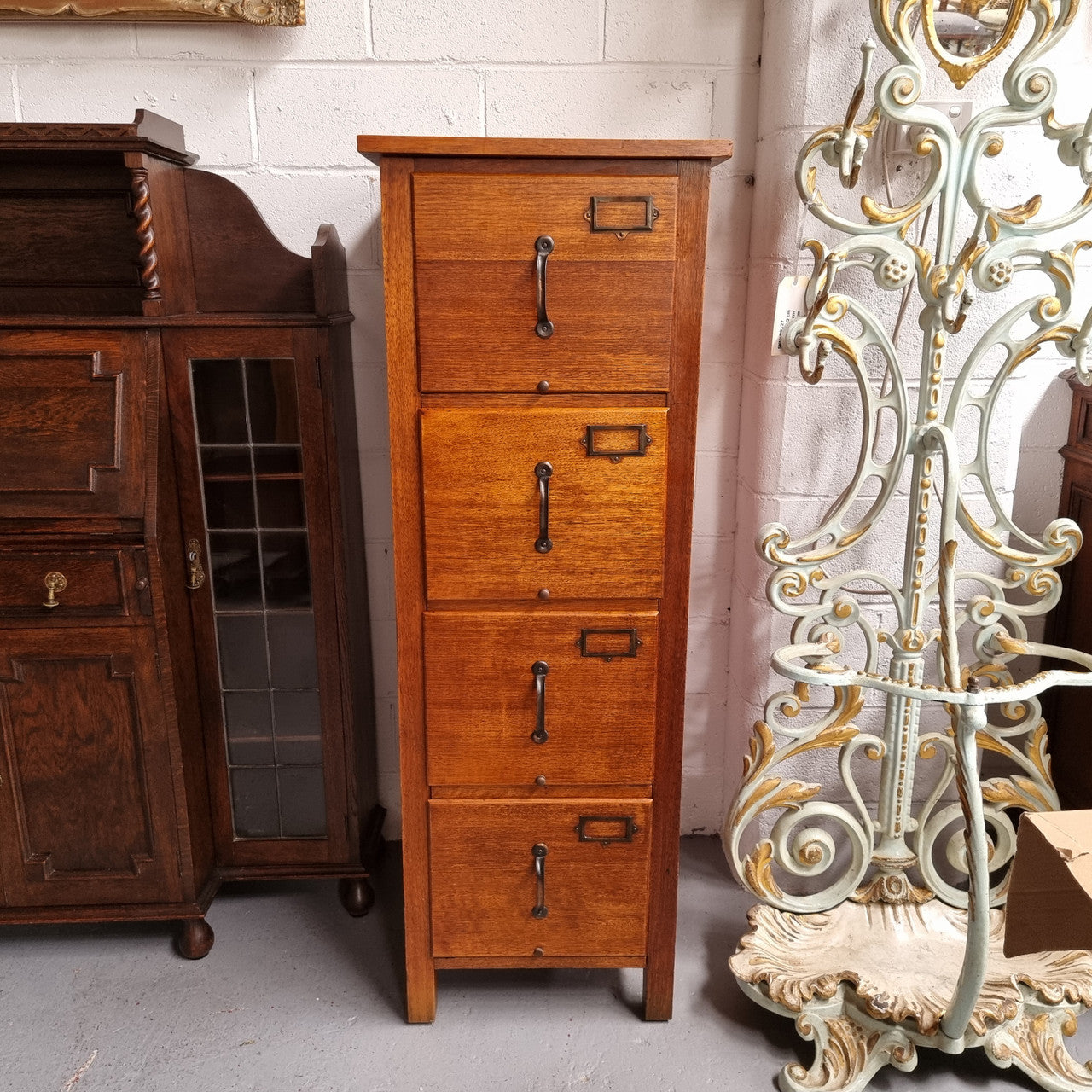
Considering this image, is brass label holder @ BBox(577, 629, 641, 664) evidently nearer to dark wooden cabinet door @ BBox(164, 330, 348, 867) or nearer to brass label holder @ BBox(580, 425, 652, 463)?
brass label holder @ BBox(580, 425, 652, 463)

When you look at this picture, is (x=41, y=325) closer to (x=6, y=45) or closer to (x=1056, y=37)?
(x=6, y=45)

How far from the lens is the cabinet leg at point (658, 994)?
5.67 ft

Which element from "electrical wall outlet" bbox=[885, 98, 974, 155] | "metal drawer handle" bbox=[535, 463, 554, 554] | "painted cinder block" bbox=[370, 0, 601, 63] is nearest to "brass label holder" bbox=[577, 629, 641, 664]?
"metal drawer handle" bbox=[535, 463, 554, 554]

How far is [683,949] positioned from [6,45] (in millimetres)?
2261

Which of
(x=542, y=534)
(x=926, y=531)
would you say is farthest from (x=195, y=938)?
(x=926, y=531)

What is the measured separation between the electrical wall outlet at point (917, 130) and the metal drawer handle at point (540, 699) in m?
1.12

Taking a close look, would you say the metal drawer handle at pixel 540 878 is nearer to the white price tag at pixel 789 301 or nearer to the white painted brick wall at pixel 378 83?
the white price tag at pixel 789 301

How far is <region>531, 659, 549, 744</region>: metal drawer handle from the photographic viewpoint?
1571 millimetres

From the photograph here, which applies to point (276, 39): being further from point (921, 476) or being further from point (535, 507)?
point (921, 476)

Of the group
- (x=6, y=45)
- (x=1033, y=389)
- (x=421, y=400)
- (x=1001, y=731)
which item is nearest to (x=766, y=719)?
(x=1001, y=731)

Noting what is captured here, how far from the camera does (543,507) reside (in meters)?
1.50

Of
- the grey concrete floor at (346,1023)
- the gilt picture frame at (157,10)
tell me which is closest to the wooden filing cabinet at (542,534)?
the grey concrete floor at (346,1023)

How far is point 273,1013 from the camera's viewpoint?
70.0 inches

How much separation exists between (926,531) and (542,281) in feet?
2.87
